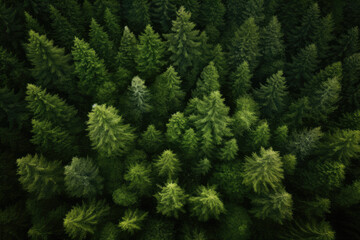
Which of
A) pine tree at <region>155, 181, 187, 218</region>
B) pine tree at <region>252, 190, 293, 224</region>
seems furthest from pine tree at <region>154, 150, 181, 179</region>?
pine tree at <region>252, 190, 293, 224</region>

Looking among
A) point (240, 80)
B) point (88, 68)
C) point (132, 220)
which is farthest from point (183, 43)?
point (132, 220)

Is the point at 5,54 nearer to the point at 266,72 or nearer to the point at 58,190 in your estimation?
the point at 58,190

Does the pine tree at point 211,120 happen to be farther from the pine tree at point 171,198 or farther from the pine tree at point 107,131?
the pine tree at point 107,131

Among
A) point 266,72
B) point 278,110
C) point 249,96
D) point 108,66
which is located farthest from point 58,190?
point 266,72

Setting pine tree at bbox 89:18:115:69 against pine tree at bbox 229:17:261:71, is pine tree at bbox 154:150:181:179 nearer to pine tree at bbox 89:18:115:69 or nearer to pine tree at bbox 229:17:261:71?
pine tree at bbox 89:18:115:69

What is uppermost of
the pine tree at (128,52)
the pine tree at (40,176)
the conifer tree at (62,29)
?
the pine tree at (128,52)

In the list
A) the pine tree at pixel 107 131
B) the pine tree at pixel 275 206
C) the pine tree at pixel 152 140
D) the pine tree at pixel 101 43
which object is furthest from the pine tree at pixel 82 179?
the pine tree at pixel 275 206
